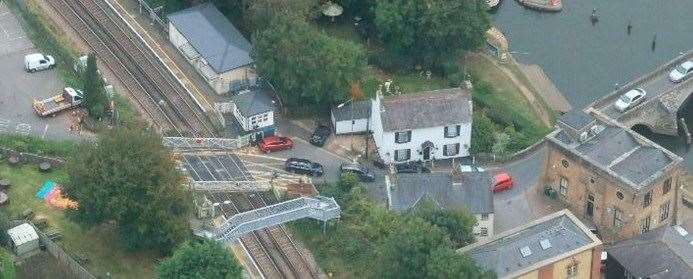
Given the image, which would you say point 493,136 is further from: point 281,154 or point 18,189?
point 18,189

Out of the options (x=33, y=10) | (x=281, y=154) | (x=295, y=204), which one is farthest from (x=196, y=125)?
(x=33, y=10)

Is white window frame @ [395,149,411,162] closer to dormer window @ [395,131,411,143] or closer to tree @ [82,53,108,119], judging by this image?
dormer window @ [395,131,411,143]

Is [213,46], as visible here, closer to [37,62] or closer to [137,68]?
[137,68]

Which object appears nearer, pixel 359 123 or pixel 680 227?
pixel 680 227

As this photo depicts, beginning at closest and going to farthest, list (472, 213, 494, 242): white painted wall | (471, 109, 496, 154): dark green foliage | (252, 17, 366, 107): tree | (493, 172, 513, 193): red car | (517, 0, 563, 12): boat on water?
(472, 213, 494, 242): white painted wall < (493, 172, 513, 193): red car < (252, 17, 366, 107): tree < (471, 109, 496, 154): dark green foliage < (517, 0, 563, 12): boat on water

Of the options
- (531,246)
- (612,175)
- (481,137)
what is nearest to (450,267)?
(531,246)

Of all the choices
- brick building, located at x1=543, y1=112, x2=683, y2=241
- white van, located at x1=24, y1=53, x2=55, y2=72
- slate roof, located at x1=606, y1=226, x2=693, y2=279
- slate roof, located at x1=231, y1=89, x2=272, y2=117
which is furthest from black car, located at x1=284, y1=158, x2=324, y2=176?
white van, located at x1=24, y1=53, x2=55, y2=72
